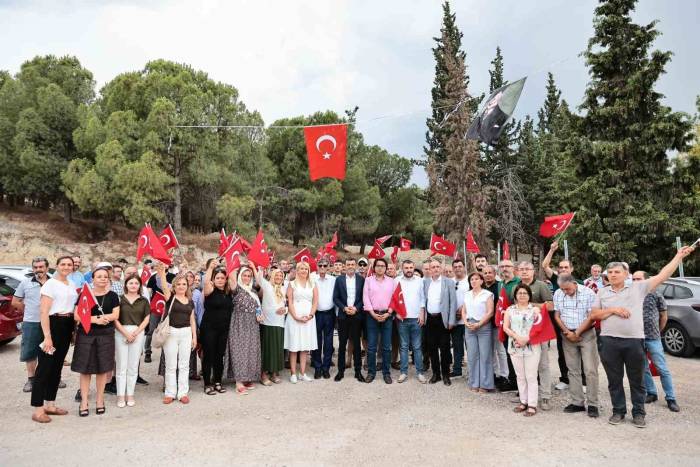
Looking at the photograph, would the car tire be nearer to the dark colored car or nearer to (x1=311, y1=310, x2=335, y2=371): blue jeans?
the dark colored car

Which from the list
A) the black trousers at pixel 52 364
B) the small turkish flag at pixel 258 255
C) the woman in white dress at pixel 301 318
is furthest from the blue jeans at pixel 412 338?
the black trousers at pixel 52 364

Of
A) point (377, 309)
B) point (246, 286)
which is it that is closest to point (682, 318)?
point (377, 309)

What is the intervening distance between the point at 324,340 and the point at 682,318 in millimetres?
6554

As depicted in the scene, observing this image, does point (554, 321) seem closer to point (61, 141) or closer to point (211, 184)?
point (211, 184)

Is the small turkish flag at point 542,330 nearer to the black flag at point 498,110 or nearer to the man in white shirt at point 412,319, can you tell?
the man in white shirt at point 412,319

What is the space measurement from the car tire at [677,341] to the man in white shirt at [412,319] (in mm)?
5063

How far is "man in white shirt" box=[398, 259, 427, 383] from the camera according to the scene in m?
7.06

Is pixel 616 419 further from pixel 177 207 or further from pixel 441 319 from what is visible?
pixel 177 207

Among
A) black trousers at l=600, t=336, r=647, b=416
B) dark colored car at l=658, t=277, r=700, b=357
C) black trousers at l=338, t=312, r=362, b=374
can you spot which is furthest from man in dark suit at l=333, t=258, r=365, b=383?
dark colored car at l=658, t=277, r=700, b=357

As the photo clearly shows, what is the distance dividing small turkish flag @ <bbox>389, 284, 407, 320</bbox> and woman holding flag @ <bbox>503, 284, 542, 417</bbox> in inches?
66.2

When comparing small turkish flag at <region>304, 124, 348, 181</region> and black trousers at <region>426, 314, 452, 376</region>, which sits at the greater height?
small turkish flag at <region>304, 124, 348, 181</region>

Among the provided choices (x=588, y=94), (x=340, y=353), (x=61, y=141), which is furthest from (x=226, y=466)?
(x=61, y=141)

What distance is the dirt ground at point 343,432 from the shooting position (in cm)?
416

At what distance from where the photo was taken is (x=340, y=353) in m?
7.22
